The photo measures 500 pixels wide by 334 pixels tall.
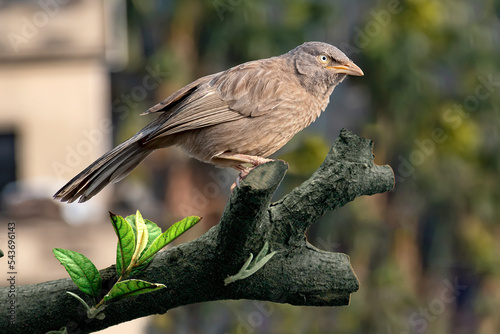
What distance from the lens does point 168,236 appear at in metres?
1.98

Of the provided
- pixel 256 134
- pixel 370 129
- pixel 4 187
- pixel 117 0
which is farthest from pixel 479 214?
pixel 256 134

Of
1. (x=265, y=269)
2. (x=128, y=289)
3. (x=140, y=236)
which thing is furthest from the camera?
(x=265, y=269)

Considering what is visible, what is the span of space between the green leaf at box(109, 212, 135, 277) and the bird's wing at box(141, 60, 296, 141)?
46cm

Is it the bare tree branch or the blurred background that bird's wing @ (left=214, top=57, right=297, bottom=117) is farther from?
the blurred background

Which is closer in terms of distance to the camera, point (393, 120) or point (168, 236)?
point (168, 236)

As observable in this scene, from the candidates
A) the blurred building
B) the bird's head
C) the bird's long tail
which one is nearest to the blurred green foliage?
the blurred building

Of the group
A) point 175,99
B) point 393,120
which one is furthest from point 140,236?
point 393,120

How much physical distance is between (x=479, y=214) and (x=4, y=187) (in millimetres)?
5937

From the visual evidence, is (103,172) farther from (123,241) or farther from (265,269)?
(265,269)

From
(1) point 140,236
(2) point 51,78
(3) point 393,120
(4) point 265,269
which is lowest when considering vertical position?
(3) point 393,120

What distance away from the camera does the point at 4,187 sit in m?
8.87

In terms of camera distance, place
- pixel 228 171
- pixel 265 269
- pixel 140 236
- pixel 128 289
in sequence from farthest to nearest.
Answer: pixel 228 171 → pixel 265 269 → pixel 140 236 → pixel 128 289

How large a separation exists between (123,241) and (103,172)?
1.01ft

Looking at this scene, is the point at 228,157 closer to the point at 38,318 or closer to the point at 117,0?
the point at 38,318
